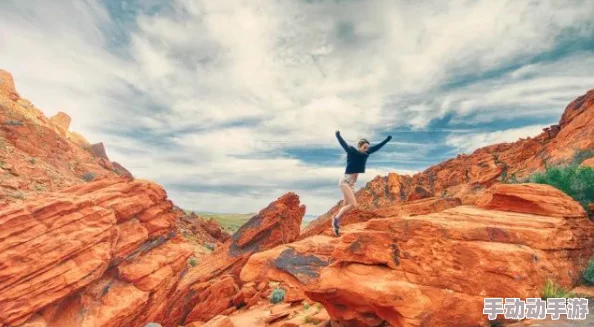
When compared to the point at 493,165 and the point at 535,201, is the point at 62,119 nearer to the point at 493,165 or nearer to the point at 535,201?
the point at 493,165

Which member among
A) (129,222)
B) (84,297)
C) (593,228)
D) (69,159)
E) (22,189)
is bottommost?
(84,297)

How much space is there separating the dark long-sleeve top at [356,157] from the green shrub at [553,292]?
6.13 meters

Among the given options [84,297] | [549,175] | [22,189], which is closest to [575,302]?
[549,175]

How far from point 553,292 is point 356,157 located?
6714 millimetres

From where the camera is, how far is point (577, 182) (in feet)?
45.2

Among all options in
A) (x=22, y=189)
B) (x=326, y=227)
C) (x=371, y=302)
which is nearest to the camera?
(x=371, y=302)

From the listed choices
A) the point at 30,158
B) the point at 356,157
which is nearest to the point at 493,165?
the point at 356,157

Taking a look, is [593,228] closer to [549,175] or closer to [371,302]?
[549,175]

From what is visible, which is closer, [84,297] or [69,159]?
[84,297]

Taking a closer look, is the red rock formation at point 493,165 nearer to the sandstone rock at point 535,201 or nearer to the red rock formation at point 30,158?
the sandstone rock at point 535,201

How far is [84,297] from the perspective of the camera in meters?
21.2

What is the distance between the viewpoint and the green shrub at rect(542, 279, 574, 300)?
894 centimetres

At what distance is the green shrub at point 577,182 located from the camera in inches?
530

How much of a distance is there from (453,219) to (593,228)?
17.0 feet
